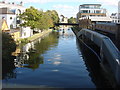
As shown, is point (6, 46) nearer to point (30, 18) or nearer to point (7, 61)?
point (7, 61)

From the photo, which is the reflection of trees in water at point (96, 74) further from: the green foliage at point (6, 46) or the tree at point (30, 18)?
the tree at point (30, 18)

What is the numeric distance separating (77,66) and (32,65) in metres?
6.47

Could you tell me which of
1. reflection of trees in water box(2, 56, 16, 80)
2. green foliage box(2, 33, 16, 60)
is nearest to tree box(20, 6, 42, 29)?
green foliage box(2, 33, 16, 60)

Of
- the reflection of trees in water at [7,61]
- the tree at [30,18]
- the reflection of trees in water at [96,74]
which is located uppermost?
the tree at [30,18]

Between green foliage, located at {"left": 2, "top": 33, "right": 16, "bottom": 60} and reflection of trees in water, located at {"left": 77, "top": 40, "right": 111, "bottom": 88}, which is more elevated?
green foliage, located at {"left": 2, "top": 33, "right": 16, "bottom": 60}

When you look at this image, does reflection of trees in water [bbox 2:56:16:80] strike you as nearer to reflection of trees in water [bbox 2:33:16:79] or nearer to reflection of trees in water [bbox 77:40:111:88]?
reflection of trees in water [bbox 2:33:16:79]

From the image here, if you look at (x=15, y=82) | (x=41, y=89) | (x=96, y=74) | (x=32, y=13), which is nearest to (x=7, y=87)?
(x=15, y=82)

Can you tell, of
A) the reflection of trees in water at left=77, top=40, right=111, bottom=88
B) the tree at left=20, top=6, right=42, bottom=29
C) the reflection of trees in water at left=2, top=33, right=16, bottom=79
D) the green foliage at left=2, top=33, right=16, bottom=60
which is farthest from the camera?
the tree at left=20, top=6, right=42, bottom=29

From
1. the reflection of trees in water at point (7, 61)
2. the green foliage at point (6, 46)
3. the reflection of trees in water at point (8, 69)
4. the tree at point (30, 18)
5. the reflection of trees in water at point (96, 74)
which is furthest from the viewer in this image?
the tree at point (30, 18)

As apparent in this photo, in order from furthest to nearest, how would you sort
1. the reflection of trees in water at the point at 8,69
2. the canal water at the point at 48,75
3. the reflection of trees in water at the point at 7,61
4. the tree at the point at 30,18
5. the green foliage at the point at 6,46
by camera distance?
the tree at the point at 30,18 → the green foliage at the point at 6,46 → the reflection of trees in water at the point at 7,61 → the reflection of trees in water at the point at 8,69 → the canal water at the point at 48,75

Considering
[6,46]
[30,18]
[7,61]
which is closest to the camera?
[7,61]

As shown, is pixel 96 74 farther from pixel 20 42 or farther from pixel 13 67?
pixel 20 42

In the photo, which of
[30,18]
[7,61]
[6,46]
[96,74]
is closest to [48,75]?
[96,74]

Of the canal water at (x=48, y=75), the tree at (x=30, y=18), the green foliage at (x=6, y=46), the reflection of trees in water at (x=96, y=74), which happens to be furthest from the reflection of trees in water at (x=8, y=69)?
the tree at (x=30, y=18)
